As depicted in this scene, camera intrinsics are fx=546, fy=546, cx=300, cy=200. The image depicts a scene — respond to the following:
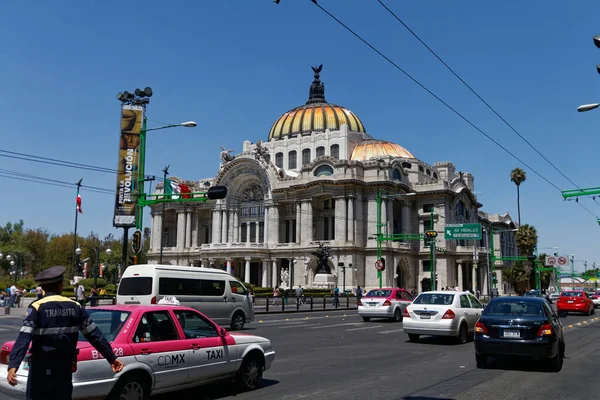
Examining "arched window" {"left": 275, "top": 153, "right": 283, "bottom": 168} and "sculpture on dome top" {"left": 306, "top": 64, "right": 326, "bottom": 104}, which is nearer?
A: "arched window" {"left": 275, "top": 153, "right": 283, "bottom": 168}


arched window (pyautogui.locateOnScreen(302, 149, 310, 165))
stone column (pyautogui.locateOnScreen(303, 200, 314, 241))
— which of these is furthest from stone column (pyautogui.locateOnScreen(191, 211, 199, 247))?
stone column (pyautogui.locateOnScreen(303, 200, 314, 241))

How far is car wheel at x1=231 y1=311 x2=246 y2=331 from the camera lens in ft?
69.1

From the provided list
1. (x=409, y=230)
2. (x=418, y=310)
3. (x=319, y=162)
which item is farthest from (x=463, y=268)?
(x=418, y=310)

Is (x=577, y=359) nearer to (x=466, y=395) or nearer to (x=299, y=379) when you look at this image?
(x=466, y=395)

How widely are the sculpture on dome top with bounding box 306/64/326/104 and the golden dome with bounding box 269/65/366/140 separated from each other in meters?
9.35

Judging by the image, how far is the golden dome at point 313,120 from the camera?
8088 centimetres

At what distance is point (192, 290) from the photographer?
1959cm

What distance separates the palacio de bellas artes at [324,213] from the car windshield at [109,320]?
172 feet

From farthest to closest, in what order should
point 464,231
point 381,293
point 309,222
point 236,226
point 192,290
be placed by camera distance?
point 236,226 < point 309,222 < point 464,231 < point 381,293 < point 192,290

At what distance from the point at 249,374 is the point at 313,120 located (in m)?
74.7

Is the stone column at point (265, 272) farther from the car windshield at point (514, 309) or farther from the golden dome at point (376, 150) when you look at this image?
the car windshield at point (514, 309)

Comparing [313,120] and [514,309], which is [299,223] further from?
[514,309]

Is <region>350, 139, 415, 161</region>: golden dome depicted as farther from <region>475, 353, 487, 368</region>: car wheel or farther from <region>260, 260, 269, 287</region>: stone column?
<region>475, 353, 487, 368</region>: car wheel

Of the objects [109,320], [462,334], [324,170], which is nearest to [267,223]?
[324,170]
